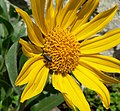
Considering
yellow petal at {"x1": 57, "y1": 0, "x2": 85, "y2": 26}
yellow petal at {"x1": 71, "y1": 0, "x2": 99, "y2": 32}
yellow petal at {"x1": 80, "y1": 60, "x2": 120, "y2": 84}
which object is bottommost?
yellow petal at {"x1": 80, "y1": 60, "x2": 120, "y2": 84}

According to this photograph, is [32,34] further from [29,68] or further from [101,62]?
[101,62]

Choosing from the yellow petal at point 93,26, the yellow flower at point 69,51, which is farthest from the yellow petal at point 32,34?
the yellow petal at point 93,26

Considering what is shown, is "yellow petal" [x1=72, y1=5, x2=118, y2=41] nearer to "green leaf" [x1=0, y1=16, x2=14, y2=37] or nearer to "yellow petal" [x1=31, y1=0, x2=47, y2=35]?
"yellow petal" [x1=31, y1=0, x2=47, y2=35]

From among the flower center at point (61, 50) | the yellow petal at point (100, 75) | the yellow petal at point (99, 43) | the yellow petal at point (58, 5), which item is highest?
the yellow petal at point (58, 5)

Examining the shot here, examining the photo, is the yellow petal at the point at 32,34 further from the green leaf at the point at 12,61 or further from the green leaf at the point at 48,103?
the green leaf at the point at 48,103

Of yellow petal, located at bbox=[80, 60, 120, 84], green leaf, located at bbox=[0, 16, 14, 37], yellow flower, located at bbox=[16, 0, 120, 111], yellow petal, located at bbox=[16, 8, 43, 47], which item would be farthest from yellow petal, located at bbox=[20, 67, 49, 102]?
green leaf, located at bbox=[0, 16, 14, 37]

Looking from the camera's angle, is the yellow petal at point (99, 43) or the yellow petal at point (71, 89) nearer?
the yellow petal at point (71, 89)
